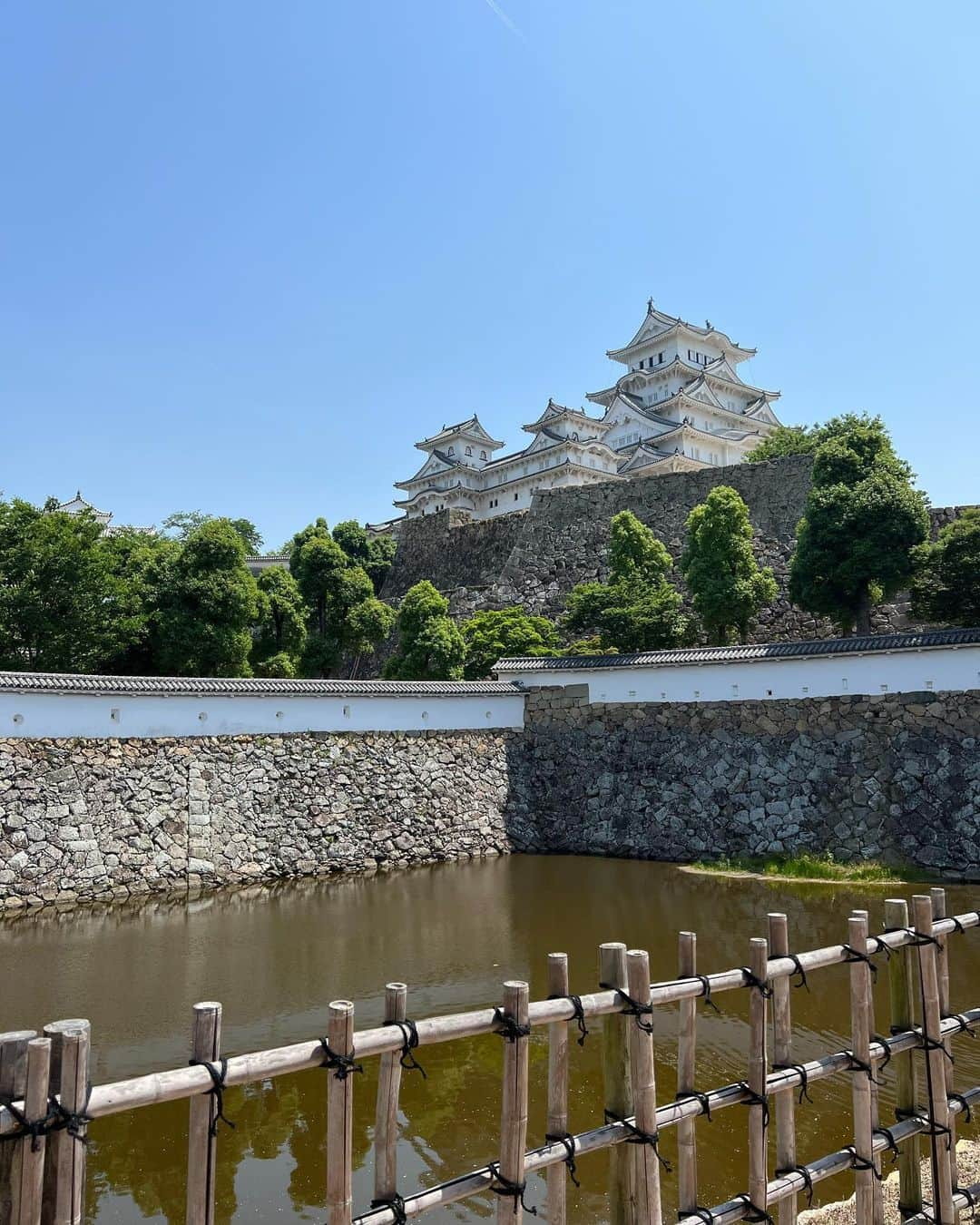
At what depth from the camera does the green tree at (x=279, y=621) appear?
22.3m

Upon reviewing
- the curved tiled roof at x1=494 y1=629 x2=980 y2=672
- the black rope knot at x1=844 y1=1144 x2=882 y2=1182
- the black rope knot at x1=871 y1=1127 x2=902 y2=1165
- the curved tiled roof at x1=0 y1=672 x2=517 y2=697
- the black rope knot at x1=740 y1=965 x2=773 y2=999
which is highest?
the curved tiled roof at x1=494 y1=629 x2=980 y2=672

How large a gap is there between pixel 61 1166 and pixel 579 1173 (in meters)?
3.41

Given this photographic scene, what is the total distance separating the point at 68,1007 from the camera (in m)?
6.96

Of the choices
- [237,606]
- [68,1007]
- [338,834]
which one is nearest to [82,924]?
[68,1007]

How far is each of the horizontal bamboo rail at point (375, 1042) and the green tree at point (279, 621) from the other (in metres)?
19.6

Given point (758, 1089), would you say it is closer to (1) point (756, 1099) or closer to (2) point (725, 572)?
(1) point (756, 1099)

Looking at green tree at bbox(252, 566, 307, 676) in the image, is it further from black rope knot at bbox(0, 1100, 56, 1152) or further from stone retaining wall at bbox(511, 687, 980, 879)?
black rope knot at bbox(0, 1100, 56, 1152)

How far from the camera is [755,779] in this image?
1337 centimetres

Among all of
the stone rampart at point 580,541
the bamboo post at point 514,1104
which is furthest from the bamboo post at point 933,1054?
the stone rampart at point 580,541

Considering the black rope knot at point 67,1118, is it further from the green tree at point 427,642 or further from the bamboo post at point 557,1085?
the green tree at point 427,642

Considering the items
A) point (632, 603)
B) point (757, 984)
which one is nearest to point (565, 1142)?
point (757, 984)

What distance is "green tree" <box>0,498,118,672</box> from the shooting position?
17.5m

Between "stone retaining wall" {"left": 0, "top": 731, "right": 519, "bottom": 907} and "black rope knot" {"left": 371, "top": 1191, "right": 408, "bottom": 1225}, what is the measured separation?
9334 millimetres

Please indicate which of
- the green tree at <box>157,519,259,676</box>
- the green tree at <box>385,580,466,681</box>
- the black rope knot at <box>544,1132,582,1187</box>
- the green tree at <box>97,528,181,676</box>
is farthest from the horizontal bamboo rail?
the green tree at <box>97,528,181,676</box>
